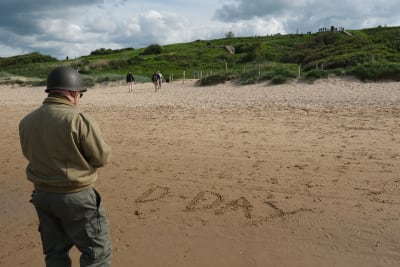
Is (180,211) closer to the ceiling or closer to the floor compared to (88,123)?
closer to the floor

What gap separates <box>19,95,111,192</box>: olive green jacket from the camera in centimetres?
290

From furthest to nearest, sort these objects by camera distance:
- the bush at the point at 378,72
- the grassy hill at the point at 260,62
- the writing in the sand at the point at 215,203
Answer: the grassy hill at the point at 260,62 < the bush at the point at 378,72 < the writing in the sand at the point at 215,203

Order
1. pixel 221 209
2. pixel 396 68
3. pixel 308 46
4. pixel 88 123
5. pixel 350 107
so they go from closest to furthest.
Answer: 1. pixel 88 123
2. pixel 221 209
3. pixel 350 107
4. pixel 396 68
5. pixel 308 46

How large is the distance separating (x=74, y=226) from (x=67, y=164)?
0.47 meters

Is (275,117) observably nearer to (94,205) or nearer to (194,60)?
(94,205)

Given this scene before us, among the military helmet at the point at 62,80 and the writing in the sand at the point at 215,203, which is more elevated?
the military helmet at the point at 62,80

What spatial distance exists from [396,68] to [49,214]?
1856 cm

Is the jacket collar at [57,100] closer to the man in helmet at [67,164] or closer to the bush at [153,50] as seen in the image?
the man in helmet at [67,164]

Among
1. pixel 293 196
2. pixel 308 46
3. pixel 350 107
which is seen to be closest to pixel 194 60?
pixel 308 46

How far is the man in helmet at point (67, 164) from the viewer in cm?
292

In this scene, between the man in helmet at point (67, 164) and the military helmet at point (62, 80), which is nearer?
the man in helmet at point (67, 164)

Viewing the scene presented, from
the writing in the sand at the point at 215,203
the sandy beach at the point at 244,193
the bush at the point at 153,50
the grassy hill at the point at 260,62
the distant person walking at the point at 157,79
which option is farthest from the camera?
the bush at the point at 153,50

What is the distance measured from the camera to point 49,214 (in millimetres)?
3162

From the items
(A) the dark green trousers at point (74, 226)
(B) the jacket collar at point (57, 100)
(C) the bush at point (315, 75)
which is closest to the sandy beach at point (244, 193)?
(A) the dark green trousers at point (74, 226)
